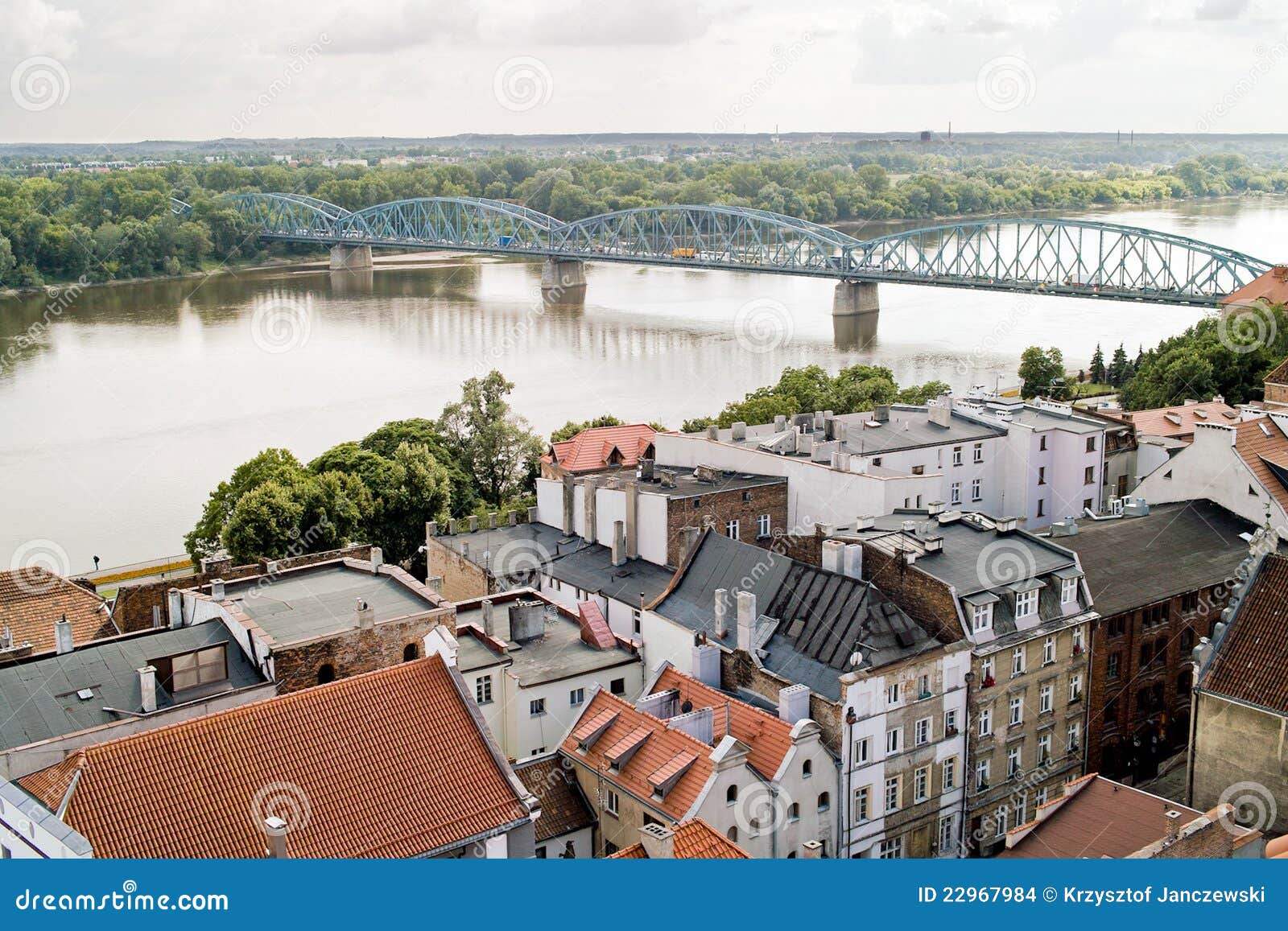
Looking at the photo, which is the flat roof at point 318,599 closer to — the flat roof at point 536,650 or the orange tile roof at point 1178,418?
the flat roof at point 536,650

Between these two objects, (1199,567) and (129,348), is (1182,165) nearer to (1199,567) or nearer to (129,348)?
(129,348)

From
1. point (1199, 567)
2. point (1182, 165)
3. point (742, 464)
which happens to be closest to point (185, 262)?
point (742, 464)

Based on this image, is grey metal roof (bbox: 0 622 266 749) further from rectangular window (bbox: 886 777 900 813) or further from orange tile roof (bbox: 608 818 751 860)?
rectangular window (bbox: 886 777 900 813)

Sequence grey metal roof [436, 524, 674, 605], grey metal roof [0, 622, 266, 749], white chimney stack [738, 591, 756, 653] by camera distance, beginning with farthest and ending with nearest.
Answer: grey metal roof [436, 524, 674, 605], white chimney stack [738, 591, 756, 653], grey metal roof [0, 622, 266, 749]

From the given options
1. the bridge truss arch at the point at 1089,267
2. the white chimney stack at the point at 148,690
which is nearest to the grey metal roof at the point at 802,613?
the white chimney stack at the point at 148,690

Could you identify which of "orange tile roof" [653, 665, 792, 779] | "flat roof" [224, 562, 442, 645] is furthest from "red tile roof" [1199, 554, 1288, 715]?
"flat roof" [224, 562, 442, 645]

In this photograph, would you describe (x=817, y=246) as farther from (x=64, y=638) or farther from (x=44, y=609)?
(x=64, y=638)
